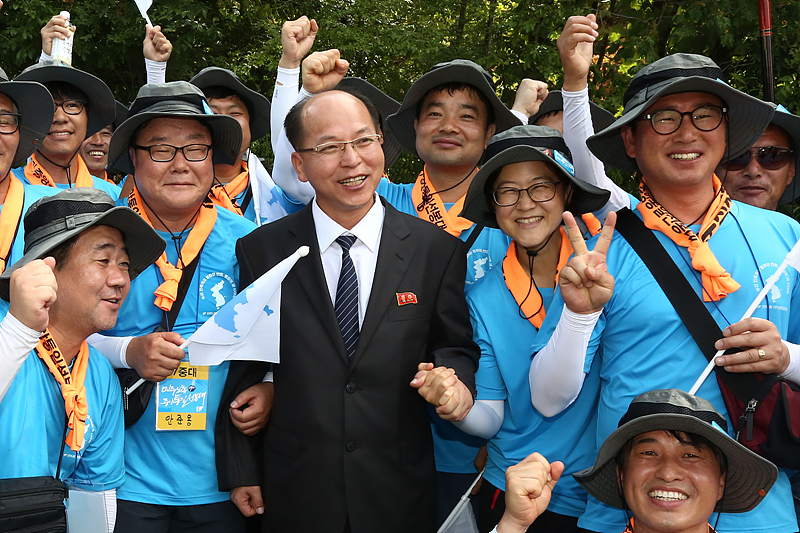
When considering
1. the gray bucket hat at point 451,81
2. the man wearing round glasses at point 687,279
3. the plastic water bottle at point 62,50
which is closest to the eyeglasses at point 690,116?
the man wearing round glasses at point 687,279

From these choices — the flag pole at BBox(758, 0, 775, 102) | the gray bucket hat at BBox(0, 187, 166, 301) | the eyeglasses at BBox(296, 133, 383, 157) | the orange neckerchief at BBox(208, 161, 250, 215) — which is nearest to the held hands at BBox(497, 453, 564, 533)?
the eyeglasses at BBox(296, 133, 383, 157)

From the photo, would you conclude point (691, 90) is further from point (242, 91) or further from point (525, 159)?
point (242, 91)

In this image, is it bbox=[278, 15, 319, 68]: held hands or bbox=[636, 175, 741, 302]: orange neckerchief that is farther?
bbox=[278, 15, 319, 68]: held hands

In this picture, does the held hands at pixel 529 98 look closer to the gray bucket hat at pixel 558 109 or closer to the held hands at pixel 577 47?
the gray bucket hat at pixel 558 109

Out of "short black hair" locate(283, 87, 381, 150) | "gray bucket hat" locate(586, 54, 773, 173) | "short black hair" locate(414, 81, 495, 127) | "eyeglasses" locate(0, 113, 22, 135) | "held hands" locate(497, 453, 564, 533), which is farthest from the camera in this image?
"short black hair" locate(414, 81, 495, 127)

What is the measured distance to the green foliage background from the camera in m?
7.45

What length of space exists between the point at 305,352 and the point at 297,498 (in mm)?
629

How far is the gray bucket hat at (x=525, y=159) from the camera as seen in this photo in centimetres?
345

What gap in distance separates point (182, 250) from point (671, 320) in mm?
2293

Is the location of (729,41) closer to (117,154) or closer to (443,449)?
(443,449)

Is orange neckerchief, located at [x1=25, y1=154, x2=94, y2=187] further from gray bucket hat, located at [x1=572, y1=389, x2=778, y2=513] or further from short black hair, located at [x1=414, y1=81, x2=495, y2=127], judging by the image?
gray bucket hat, located at [x1=572, y1=389, x2=778, y2=513]

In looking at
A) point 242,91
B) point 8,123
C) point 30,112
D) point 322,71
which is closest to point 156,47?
point 242,91

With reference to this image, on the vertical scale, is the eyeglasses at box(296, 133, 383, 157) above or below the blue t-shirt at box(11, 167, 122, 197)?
below

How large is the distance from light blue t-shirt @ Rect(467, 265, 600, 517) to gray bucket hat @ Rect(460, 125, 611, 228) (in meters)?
0.48
